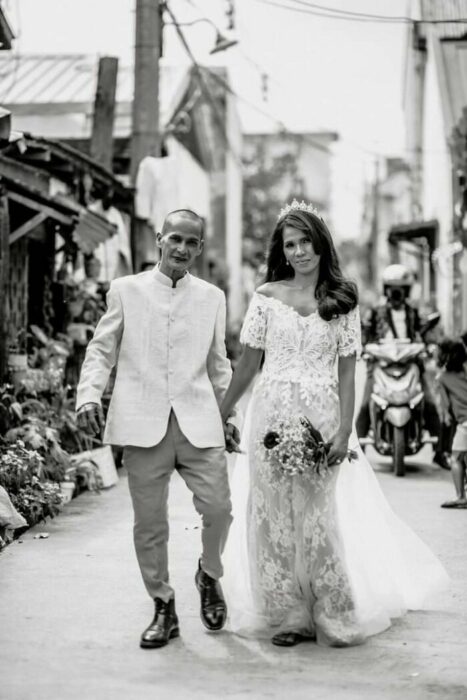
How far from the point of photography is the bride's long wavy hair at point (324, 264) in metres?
Answer: 5.20

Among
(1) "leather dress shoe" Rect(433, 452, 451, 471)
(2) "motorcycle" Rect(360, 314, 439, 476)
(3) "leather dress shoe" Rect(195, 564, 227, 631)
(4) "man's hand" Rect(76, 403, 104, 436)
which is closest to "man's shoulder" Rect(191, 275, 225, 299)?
(4) "man's hand" Rect(76, 403, 104, 436)

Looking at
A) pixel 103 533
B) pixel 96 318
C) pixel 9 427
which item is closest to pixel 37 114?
pixel 96 318

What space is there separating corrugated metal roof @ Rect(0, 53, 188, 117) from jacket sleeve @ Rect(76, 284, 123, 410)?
15046 mm

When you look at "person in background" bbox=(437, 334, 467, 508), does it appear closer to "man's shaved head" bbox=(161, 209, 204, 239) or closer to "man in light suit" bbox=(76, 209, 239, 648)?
"man in light suit" bbox=(76, 209, 239, 648)

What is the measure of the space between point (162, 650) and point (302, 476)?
3.37ft

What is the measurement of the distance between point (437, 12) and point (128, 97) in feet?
36.1

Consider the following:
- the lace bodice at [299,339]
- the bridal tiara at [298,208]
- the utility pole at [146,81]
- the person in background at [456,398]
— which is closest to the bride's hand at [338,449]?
the lace bodice at [299,339]

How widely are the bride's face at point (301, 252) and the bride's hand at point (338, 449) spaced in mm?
814

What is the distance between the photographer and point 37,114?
65.5 feet

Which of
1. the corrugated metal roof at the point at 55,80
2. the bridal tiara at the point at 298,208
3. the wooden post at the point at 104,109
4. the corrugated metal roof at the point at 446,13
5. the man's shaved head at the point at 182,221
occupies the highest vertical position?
the corrugated metal roof at the point at 446,13

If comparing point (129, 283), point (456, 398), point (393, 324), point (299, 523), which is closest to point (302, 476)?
point (299, 523)

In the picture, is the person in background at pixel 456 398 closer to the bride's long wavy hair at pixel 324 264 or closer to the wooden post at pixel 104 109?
the bride's long wavy hair at pixel 324 264

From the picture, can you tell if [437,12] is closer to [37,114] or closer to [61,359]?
[37,114]

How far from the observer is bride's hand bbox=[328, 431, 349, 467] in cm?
511
